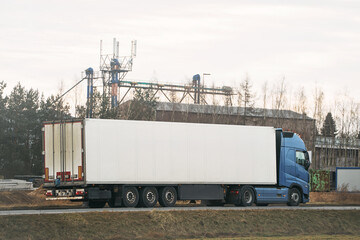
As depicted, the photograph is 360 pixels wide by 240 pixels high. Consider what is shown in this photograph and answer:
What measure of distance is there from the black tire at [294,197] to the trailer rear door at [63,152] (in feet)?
39.6

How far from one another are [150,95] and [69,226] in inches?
2284

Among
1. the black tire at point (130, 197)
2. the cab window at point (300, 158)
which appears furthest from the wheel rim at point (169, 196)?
the cab window at point (300, 158)

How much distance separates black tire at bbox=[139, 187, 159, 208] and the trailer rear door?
10.0 feet

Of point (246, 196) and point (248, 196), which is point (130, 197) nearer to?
point (246, 196)

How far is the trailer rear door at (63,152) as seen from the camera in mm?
26484

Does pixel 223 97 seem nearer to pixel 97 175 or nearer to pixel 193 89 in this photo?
pixel 193 89

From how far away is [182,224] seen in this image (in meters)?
24.5

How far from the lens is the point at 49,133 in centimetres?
2777

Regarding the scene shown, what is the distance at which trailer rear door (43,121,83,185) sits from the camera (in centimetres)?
2648

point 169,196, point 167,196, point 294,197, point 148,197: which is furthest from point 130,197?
point 294,197

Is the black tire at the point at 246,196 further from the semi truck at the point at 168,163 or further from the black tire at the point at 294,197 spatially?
the black tire at the point at 294,197

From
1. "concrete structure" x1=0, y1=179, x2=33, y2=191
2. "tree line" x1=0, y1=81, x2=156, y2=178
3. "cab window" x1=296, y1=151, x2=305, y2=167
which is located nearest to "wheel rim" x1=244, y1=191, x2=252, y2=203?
"cab window" x1=296, y1=151, x2=305, y2=167

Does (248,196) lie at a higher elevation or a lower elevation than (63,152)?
lower

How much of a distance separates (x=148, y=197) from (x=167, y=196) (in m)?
1.13
